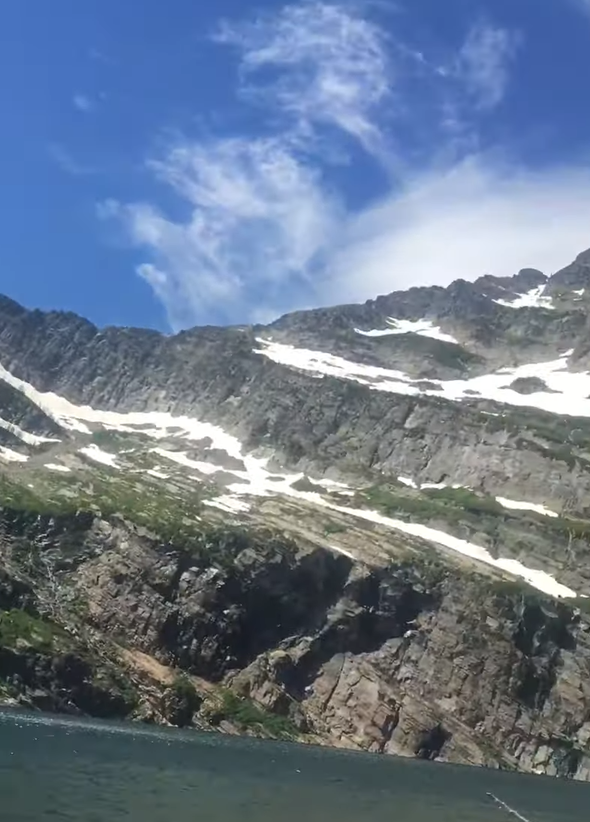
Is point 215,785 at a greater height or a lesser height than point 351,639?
lesser

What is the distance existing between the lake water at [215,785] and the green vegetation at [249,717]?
2370 cm

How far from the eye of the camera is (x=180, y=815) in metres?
53.6

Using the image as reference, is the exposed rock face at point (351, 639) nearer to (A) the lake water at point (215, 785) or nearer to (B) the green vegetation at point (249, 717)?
(B) the green vegetation at point (249, 717)

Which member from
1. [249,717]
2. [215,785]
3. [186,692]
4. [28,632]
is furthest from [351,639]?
[215,785]

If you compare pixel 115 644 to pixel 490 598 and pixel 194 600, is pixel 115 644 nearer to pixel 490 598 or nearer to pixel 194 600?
pixel 194 600

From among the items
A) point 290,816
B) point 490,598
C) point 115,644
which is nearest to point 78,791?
point 290,816

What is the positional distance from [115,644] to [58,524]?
112 feet

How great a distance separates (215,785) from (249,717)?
87.7 meters

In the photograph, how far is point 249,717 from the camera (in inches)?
6142

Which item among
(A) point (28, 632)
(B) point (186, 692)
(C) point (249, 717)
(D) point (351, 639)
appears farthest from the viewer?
(D) point (351, 639)

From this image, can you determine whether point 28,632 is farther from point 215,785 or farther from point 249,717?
point 215,785

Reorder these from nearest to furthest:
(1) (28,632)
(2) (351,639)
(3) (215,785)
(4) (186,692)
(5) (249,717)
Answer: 1. (3) (215,785)
2. (1) (28,632)
3. (4) (186,692)
4. (5) (249,717)
5. (2) (351,639)

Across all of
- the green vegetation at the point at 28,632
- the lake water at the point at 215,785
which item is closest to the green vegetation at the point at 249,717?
the lake water at the point at 215,785

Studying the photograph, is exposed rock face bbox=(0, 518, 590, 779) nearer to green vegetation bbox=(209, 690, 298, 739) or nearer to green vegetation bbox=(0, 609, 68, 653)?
green vegetation bbox=(209, 690, 298, 739)
